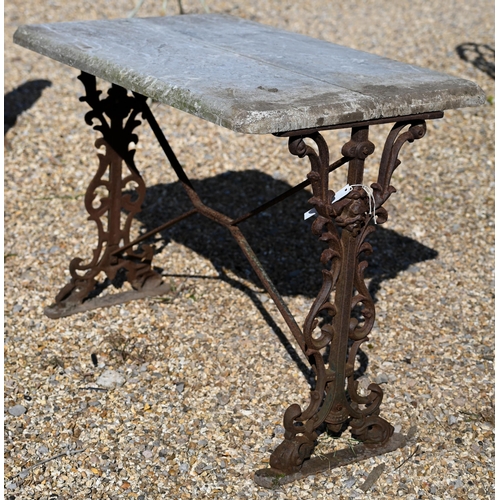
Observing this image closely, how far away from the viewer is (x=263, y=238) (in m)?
4.96

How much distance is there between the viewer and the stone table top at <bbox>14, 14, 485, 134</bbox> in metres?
2.69

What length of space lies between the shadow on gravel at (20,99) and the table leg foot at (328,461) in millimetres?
3783

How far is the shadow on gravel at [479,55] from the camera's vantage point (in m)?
Answer: 7.10

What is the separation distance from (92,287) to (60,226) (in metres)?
0.88

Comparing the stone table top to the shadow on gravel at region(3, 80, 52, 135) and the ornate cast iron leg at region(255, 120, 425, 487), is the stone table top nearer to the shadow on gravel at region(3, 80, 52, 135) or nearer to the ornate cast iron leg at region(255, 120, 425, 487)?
the ornate cast iron leg at region(255, 120, 425, 487)

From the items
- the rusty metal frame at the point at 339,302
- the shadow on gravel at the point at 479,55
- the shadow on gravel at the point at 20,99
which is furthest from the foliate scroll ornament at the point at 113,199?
the shadow on gravel at the point at 479,55

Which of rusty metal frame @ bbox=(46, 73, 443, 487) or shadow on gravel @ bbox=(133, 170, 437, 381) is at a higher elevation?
rusty metal frame @ bbox=(46, 73, 443, 487)

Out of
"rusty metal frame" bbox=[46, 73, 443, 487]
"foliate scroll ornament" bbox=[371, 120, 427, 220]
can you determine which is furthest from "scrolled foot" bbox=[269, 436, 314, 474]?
"foliate scroll ornament" bbox=[371, 120, 427, 220]

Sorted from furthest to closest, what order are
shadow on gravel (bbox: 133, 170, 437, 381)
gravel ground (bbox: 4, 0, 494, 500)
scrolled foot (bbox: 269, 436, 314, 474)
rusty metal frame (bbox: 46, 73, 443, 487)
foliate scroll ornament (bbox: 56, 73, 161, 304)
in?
1. shadow on gravel (bbox: 133, 170, 437, 381)
2. foliate scroll ornament (bbox: 56, 73, 161, 304)
3. gravel ground (bbox: 4, 0, 494, 500)
4. scrolled foot (bbox: 269, 436, 314, 474)
5. rusty metal frame (bbox: 46, 73, 443, 487)

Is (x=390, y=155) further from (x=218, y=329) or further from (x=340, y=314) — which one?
(x=218, y=329)

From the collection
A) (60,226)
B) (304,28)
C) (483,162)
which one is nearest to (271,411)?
(60,226)

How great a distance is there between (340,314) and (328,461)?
62 centimetres

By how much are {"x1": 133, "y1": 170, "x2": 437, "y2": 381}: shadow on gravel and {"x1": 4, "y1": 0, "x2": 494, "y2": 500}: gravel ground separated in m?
0.01

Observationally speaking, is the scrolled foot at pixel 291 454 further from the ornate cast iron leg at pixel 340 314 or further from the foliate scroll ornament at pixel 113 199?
the foliate scroll ornament at pixel 113 199
